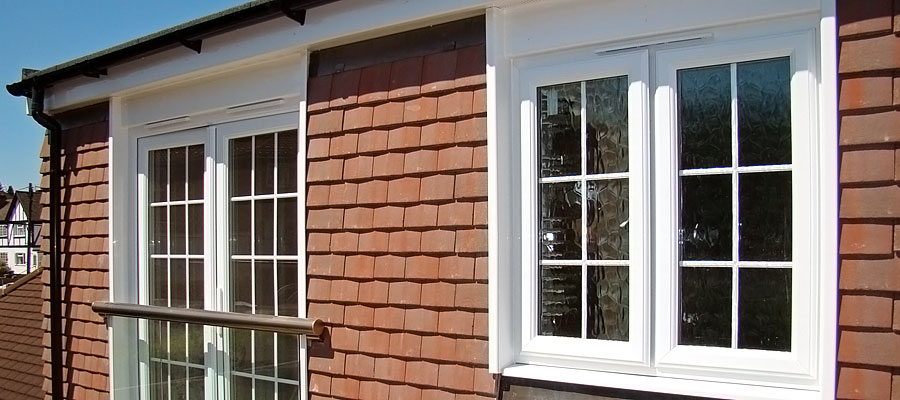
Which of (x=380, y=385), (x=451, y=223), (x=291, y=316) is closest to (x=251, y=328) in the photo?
(x=291, y=316)

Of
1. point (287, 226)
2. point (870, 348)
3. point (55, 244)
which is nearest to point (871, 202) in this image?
point (870, 348)

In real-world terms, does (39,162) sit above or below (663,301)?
above

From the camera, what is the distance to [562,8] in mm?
3201

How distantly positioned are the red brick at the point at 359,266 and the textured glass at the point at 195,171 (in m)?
1.52

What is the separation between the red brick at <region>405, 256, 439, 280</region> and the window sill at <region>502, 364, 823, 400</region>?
57cm

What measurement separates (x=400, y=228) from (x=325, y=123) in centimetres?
77

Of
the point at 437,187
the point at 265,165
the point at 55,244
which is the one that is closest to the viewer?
the point at 437,187

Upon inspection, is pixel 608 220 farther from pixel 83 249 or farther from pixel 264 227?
pixel 83 249

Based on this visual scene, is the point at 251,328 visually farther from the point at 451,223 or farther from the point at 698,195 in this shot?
the point at 698,195

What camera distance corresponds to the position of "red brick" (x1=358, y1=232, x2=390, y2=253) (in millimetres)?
3730

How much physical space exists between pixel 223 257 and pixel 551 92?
97.3 inches

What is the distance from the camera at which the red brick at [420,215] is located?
3.53 m

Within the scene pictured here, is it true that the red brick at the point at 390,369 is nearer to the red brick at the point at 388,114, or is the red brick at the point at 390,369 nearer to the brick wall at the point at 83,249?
the red brick at the point at 388,114

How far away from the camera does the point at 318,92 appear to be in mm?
4070
